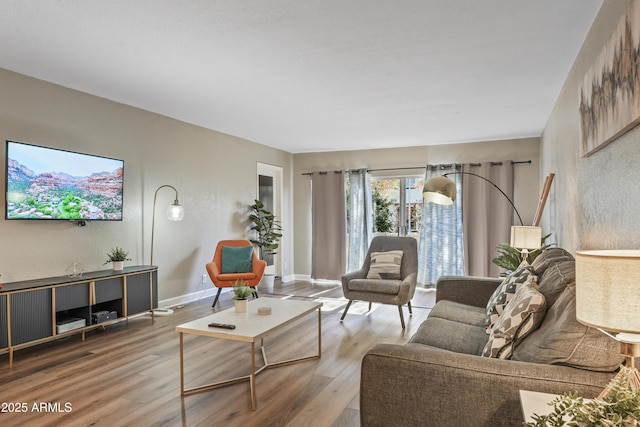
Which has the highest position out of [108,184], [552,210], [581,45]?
[581,45]

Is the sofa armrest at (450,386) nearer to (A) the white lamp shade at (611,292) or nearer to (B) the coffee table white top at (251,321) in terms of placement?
(A) the white lamp shade at (611,292)

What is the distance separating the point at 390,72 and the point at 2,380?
3.79 m

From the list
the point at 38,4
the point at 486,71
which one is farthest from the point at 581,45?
the point at 38,4

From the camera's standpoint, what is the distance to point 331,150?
23.8 feet

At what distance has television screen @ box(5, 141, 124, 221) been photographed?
11.0 feet

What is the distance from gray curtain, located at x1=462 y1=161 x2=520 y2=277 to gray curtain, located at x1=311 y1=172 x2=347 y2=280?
207cm

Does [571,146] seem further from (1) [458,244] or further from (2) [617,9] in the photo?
(1) [458,244]

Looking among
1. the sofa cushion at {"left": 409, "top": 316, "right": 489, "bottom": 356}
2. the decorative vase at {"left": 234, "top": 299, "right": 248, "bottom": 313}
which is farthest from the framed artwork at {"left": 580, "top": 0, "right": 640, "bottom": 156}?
the decorative vase at {"left": 234, "top": 299, "right": 248, "bottom": 313}

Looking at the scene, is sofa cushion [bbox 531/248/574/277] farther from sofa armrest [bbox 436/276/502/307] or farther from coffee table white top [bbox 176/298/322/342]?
coffee table white top [bbox 176/298/322/342]

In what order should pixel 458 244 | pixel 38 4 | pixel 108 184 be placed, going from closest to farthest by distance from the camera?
pixel 38 4
pixel 108 184
pixel 458 244

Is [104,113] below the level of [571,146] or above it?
above

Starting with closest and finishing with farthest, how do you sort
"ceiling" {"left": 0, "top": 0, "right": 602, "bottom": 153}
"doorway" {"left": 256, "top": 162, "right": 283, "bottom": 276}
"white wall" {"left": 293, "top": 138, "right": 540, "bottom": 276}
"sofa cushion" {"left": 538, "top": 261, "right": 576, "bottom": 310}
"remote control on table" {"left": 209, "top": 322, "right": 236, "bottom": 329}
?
1. "sofa cushion" {"left": 538, "top": 261, "right": 576, "bottom": 310}
2. "ceiling" {"left": 0, "top": 0, "right": 602, "bottom": 153}
3. "remote control on table" {"left": 209, "top": 322, "right": 236, "bottom": 329}
4. "white wall" {"left": 293, "top": 138, "right": 540, "bottom": 276}
5. "doorway" {"left": 256, "top": 162, "right": 283, "bottom": 276}

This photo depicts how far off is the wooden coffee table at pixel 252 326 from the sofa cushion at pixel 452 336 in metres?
0.97

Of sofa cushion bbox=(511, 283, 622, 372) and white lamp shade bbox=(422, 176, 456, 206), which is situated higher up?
white lamp shade bbox=(422, 176, 456, 206)
